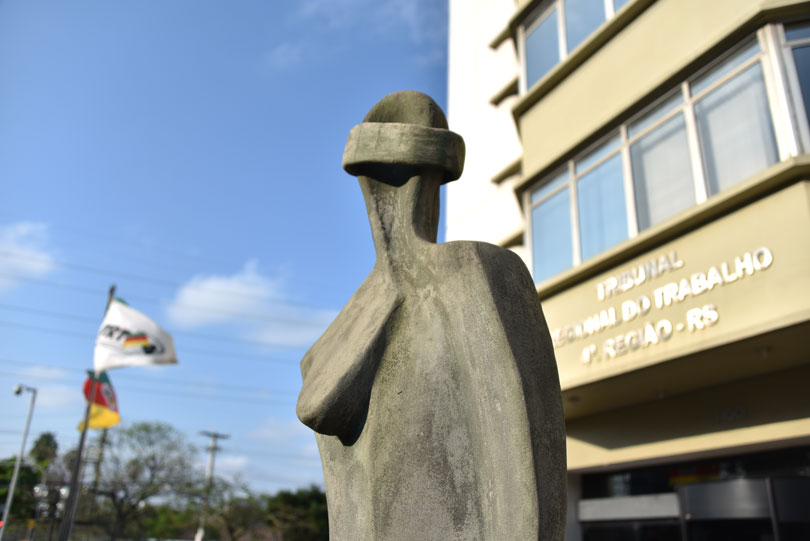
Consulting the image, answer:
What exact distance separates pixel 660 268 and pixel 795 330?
6.40 feet

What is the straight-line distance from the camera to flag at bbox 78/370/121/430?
20.5 metres

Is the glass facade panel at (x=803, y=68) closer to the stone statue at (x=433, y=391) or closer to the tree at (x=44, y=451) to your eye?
the stone statue at (x=433, y=391)

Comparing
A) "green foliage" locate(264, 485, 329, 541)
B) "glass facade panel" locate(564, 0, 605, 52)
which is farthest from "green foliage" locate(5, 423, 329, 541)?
"glass facade panel" locate(564, 0, 605, 52)

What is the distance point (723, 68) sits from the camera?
8.69m

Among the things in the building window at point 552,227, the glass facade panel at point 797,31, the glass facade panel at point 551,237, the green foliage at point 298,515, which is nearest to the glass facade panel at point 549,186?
the building window at point 552,227

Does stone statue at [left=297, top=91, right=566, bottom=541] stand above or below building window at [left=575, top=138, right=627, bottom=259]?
below

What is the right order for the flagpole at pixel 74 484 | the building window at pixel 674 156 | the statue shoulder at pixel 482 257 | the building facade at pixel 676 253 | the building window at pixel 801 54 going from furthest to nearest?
the flagpole at pixel 74 484 < the building window at pixel 674 156 < the building window at pixel 801 54 < the building facade at pixel 676 253 < the statue shoulder at pixel 482 257

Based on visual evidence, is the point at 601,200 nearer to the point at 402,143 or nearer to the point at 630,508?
the point at 630,508

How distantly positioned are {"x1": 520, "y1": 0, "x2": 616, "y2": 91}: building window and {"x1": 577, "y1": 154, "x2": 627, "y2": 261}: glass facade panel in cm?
265

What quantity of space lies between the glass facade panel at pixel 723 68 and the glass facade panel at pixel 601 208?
157 centimetres

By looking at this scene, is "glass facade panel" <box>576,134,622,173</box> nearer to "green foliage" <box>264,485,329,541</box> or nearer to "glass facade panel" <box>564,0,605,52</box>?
"glass facade panel" <box>564,0,605,52</box>

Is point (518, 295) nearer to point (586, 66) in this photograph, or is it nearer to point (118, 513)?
point (586, 66)

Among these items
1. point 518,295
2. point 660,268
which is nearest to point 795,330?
point 660,268

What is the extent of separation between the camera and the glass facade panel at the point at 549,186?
11609 mm
